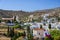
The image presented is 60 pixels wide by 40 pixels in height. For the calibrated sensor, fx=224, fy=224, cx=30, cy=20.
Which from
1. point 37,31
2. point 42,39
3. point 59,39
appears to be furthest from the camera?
point 37,31

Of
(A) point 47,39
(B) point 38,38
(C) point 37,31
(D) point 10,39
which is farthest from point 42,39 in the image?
(C) point 37,31

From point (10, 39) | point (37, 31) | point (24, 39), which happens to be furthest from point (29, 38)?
point (37, 31)

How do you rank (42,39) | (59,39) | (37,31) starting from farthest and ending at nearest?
(37,31)
(42,39)
(59,39)

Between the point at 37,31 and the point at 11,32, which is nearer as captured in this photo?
the point at 11,32

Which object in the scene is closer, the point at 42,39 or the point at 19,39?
the point at 19,39

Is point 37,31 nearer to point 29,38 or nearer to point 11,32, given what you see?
point 11,32

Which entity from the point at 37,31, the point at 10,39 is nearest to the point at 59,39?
the point at 10,39

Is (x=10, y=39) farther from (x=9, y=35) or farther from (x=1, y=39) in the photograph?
(x=9, y=35)

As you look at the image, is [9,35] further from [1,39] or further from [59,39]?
[59,39]
